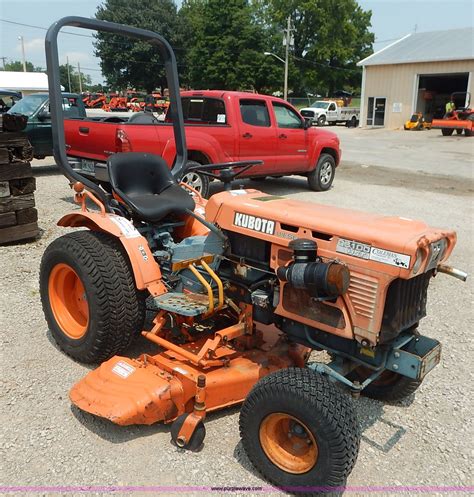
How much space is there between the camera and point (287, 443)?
2625 mm

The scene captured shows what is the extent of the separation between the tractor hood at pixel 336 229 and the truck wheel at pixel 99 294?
2.28 feet

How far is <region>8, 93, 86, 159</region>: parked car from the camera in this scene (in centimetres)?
1147

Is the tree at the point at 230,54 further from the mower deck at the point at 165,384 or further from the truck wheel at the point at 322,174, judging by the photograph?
the mower deck at the point at 165,384

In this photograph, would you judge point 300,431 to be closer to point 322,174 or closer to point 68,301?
point 68,301

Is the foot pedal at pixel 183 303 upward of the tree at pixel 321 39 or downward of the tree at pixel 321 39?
downward

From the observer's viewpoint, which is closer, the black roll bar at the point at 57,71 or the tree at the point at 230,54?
the black roll bar at the point at 57,71

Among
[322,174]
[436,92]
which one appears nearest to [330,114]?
[436,92]

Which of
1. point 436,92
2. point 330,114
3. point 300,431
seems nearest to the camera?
point 300,431

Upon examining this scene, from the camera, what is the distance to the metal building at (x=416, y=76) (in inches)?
1182

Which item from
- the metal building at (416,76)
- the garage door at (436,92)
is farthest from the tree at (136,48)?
the garage door at (436,92)

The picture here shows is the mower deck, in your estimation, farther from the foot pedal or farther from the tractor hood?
the tractor hood

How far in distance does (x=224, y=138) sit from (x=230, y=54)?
142ft

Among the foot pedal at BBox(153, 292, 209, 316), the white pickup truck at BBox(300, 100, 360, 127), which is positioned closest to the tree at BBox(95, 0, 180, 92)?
the white pickup truck at BBox(300, 100, 360, 127)

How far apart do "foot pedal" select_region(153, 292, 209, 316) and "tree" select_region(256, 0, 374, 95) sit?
54050 millimetres
